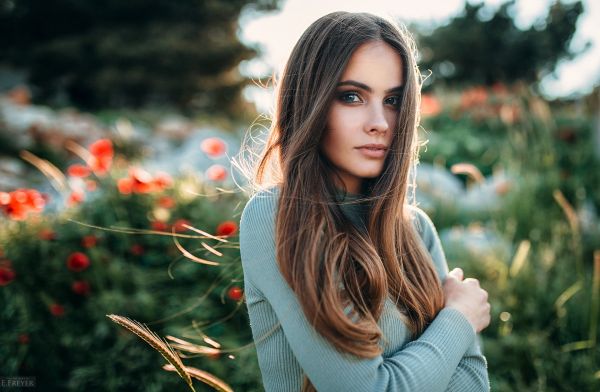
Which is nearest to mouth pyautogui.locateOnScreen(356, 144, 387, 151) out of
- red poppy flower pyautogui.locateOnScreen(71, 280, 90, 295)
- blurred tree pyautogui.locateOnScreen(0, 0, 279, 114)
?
red poppy flower pyautogui.locateOnScreen(71, 280, 90, 295)

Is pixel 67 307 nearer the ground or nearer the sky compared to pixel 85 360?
nearer the sky

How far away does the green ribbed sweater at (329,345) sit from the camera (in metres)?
1.26

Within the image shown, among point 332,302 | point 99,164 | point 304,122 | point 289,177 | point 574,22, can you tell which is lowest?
point 99,164

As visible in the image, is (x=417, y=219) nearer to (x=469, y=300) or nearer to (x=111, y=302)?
(x=469, y=300)

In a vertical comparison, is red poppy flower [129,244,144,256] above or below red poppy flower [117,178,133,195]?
below

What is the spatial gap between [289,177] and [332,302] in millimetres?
425

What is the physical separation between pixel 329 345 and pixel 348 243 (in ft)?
1.04

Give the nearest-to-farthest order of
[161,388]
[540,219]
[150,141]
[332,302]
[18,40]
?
[332,302], [161,388], [540,219], [150,141], [18,40]

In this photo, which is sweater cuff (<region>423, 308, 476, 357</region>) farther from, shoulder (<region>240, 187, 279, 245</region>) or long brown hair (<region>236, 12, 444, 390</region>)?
shoulder (<region>240, 187, 279, 245</region>)

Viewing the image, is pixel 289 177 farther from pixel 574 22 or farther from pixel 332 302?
pixel 574 22

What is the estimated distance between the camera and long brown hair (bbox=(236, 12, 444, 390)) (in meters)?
1.30

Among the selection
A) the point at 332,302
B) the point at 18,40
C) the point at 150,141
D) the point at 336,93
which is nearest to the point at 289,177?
the point at 336,93

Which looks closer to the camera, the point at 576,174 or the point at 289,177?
the point at 289,177

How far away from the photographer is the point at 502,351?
10.4 ft
